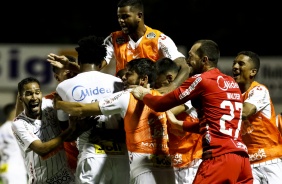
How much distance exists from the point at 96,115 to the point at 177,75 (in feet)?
4.02

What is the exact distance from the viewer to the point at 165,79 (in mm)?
8125

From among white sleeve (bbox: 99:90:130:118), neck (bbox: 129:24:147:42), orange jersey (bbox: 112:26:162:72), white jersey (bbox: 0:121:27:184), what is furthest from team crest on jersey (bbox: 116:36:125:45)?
white jersey (bbox: 0:121:27:184)

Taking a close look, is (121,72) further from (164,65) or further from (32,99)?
(32,99)

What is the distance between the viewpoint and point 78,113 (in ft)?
23.9

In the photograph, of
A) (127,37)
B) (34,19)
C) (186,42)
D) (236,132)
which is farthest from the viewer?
(34,19)

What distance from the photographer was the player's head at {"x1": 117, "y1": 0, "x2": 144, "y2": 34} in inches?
334

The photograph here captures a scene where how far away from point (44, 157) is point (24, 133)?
0.33 meters

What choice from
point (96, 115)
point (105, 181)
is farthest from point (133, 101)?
point (105, 181)

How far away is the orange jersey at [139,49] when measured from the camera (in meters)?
8.69

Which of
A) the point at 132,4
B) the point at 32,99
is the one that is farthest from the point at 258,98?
the point at 32,99

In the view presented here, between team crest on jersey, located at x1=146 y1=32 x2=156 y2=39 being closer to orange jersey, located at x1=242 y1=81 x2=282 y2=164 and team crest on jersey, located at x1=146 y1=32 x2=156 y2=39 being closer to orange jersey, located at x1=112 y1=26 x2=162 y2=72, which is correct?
orange jersey, located at x1=112 y1=26 x2=162 y2=72

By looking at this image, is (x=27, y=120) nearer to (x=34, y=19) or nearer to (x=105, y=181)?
(x=105, y=181)

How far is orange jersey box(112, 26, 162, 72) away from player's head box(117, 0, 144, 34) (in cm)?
18

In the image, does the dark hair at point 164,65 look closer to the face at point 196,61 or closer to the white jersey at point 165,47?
the white jersey at point 165,47
